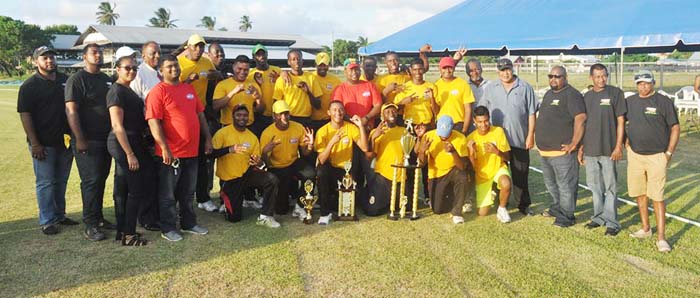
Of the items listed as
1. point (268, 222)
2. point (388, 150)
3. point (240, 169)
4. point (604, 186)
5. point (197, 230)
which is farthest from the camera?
point (388, 150)

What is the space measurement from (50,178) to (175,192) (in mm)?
1338

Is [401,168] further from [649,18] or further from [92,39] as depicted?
[92,39]

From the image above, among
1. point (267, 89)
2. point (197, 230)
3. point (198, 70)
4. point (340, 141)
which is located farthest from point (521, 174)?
point (198, 70)

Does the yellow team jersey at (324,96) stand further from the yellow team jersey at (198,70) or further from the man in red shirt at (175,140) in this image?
the man in red shirt at (175,140)

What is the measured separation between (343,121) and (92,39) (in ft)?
174

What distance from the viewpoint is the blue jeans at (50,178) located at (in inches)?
211

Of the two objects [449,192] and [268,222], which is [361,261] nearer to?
[268,222]

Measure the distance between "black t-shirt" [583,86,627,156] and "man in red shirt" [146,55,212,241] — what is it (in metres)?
4.09

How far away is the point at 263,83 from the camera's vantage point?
676 centimetres

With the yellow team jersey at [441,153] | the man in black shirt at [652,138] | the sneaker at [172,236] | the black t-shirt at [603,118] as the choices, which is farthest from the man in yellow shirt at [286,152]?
the man in black shirt at [652,138]

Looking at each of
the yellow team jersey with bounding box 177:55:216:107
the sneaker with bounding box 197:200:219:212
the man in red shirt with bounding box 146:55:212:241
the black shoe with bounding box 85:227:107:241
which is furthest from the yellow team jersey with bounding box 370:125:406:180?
the black shoe with bounding box 85:227:107:241

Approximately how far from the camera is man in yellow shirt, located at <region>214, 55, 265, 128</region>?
6.28m

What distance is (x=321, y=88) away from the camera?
6.89m

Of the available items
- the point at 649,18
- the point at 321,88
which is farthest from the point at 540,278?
the point at 649,18
